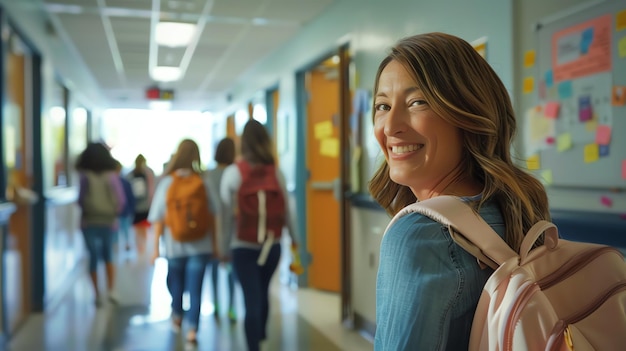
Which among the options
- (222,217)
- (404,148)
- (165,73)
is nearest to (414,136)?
(404,148)

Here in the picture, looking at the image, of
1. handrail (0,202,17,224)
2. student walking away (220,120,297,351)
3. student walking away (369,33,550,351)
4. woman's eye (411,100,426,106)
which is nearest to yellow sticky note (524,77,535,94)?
student walking away (220,120,297,351)

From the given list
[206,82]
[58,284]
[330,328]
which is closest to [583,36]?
[330,328]

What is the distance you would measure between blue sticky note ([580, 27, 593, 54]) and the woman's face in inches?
69.1

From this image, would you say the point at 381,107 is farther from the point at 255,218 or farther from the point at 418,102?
the point at 255,218

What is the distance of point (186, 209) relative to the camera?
411 centimetres

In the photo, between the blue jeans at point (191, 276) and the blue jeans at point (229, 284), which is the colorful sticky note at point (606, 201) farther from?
the blue jeans at point (229, 284)

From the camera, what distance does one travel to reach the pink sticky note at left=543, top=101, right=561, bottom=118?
261 centimetres

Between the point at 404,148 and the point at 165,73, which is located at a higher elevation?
the point at 165,73

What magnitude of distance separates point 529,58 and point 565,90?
0.96ft

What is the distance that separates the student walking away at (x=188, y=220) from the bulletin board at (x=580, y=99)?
2225mm

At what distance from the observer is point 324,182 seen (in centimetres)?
659

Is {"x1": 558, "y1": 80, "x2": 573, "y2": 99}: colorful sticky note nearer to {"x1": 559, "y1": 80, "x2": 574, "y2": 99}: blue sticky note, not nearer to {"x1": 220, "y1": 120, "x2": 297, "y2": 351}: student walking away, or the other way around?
{"x1": 559, "y1": 80, "x2": 574, "y2": 99}: blue sticky note

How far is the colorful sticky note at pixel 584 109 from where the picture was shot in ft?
8.05

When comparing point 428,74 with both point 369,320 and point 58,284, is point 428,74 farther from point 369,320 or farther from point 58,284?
point 58,284
